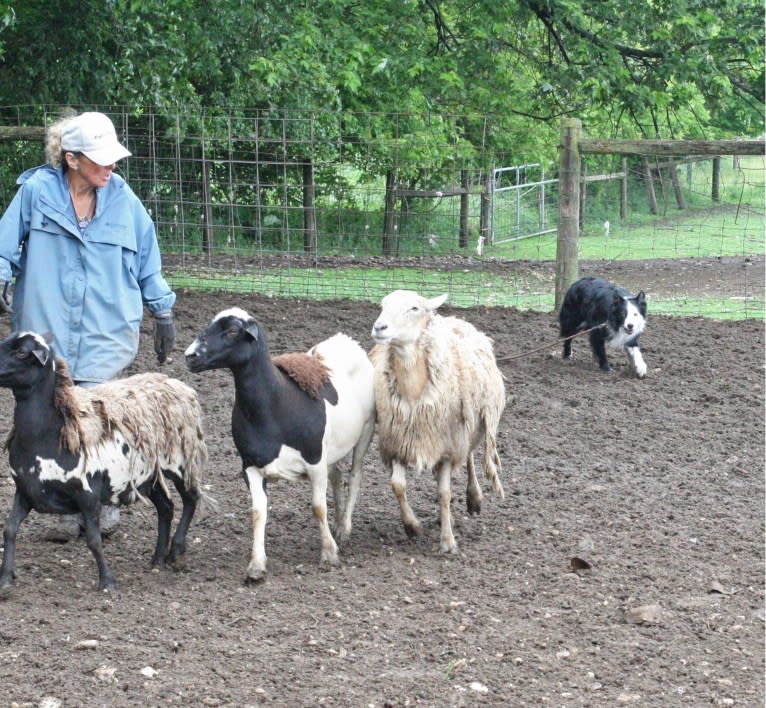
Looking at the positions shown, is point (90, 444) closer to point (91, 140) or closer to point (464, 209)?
point (91, 140)

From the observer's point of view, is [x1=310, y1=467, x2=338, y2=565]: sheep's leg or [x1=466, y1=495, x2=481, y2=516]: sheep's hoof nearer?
[x1=310, y1=467, x2=338, y2=565]: sheep's leg

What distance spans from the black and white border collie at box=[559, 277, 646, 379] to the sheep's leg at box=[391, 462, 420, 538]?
4.63 metres

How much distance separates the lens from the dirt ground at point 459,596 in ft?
16.0

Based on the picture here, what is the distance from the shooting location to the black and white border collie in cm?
1095

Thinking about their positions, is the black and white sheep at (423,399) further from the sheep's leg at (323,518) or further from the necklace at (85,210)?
the necklace at (85,210)

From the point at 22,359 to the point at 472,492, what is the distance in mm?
2863

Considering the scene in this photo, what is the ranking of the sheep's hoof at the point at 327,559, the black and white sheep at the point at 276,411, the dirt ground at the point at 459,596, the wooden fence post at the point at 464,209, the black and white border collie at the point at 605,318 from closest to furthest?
the dirt ground at the point at 459,596 → the black and white sheep at the point at 276,411 → the sheep's hoof at the point at 327,559 → the black and white border collie at the point at 605,318 → the wooden fence post at the point at 464,209

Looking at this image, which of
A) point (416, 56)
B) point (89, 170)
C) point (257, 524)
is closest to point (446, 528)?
point (257, 524)

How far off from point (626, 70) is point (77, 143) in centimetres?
987

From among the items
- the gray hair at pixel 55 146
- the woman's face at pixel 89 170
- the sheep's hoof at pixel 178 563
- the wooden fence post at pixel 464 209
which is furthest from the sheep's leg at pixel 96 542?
the wooden fence post at pixel 464 209

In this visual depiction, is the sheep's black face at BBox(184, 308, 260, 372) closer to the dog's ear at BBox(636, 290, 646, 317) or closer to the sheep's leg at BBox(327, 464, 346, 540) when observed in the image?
the sheep's leg at BBox(327, 464, 346, 540)

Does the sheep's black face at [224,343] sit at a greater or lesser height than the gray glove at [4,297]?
lesser

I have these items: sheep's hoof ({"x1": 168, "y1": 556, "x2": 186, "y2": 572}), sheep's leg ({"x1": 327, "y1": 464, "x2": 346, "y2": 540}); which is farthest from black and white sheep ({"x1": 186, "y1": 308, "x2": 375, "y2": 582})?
sheep's hoof ({"x1": 168, "y1": 556, "x2": 186, "y2": 572})

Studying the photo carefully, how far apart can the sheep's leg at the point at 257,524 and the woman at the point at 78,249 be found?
2.95ft
